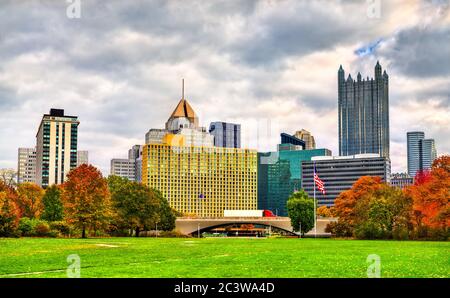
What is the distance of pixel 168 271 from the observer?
103 ft

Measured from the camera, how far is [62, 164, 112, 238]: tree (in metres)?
95.6

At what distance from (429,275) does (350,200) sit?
278ft

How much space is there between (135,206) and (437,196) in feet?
193

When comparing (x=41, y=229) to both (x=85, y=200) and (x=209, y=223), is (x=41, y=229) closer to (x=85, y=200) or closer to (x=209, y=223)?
(x=85, y=200)

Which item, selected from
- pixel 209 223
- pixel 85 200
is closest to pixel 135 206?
pixel 85 200

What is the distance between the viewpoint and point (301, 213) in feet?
407

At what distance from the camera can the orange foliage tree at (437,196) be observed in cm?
7506

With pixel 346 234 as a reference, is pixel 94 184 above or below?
above

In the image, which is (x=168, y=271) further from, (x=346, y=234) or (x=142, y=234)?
(x=142, y=234)

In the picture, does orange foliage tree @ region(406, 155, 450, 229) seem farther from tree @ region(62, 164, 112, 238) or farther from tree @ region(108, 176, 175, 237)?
tree @ region(108, 176, 175, 237)

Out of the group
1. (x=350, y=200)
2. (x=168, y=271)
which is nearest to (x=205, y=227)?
(x=350, y=200)

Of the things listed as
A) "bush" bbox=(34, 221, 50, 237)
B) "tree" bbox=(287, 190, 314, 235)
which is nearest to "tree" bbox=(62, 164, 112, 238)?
"bush" bbox=(34, 221, 50, 237)
